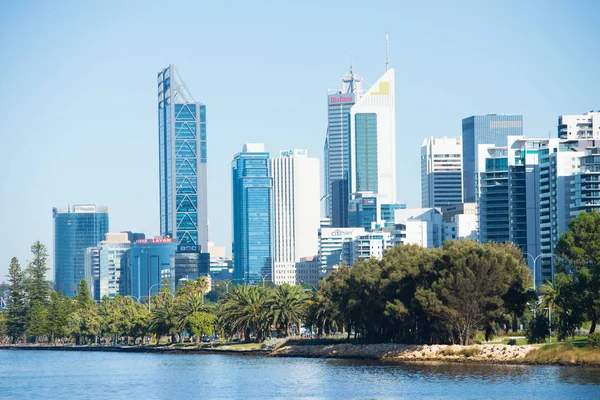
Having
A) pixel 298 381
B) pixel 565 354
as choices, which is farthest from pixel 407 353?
pixel 298 381

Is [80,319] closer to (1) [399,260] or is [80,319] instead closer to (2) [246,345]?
(2) [246,345]

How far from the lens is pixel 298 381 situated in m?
90.2

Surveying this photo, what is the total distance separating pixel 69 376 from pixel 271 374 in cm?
2020

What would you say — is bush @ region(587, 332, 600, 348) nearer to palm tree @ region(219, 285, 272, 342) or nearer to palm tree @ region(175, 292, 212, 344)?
palm tree @ region(219, 285, 272, 342)

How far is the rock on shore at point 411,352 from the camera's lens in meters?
96.9

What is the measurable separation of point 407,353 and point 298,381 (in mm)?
20733

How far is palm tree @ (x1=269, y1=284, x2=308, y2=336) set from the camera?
136000 millimetres

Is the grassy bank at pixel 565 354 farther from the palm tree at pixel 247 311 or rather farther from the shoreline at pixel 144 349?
the palm tree at pixel 247 311

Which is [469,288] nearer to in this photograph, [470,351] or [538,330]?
[470,351]

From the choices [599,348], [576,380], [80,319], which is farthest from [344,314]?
[80,319]

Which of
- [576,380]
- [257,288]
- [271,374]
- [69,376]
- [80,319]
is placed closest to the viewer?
[576,380]

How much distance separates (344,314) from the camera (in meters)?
120

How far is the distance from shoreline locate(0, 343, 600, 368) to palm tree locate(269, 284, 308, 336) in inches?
193

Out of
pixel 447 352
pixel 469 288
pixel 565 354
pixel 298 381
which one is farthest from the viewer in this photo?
pixel 447 352
